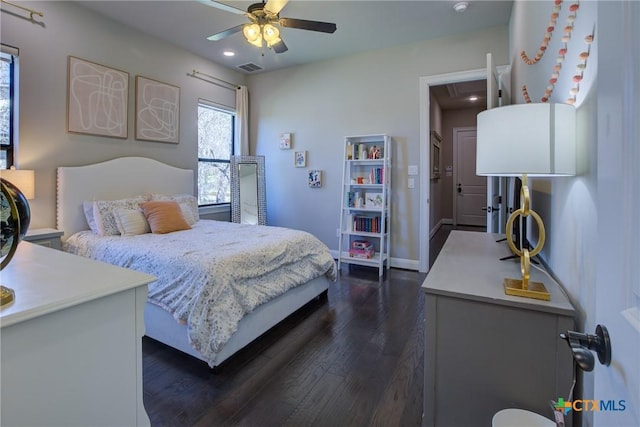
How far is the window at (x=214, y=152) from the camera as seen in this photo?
4.73 meters

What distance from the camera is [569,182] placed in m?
1.28

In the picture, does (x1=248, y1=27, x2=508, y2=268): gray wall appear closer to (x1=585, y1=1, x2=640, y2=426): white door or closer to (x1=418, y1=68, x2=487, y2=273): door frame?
(x1=418, y1=68, x2=487, y2=273): door frame

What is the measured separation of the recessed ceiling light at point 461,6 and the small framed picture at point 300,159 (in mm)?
2582

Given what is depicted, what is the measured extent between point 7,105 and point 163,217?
1.60 m

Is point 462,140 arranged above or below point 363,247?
above

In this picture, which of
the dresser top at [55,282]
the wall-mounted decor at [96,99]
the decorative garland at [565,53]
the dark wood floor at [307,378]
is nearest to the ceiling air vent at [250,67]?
the wall-mounted decor at [96,99]

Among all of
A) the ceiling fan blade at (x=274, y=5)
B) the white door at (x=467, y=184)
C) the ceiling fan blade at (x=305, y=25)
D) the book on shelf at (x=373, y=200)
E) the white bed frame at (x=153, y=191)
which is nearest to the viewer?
the white bed frame at (x=153, y=191)

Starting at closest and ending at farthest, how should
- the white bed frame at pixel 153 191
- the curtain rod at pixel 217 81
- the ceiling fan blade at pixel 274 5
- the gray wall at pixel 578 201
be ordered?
the gray wall at pixel 578 201 → the white bed frame at pixel 153 191 → the ceiling fan blade at pixel 274 5 → the curtain rod at pixel 217 81

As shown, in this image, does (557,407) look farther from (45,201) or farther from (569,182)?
(45,201)

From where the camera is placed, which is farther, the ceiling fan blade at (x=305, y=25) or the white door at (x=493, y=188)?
the white door at (x=493, y=188)

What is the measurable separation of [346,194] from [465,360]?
331 centimetres

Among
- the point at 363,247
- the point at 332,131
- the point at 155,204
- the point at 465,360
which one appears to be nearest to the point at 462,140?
the point at 332,131

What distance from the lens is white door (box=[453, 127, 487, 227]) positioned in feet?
25.4

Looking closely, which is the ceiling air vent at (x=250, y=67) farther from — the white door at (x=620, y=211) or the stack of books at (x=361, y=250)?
the white door at (x=620, y=211)
